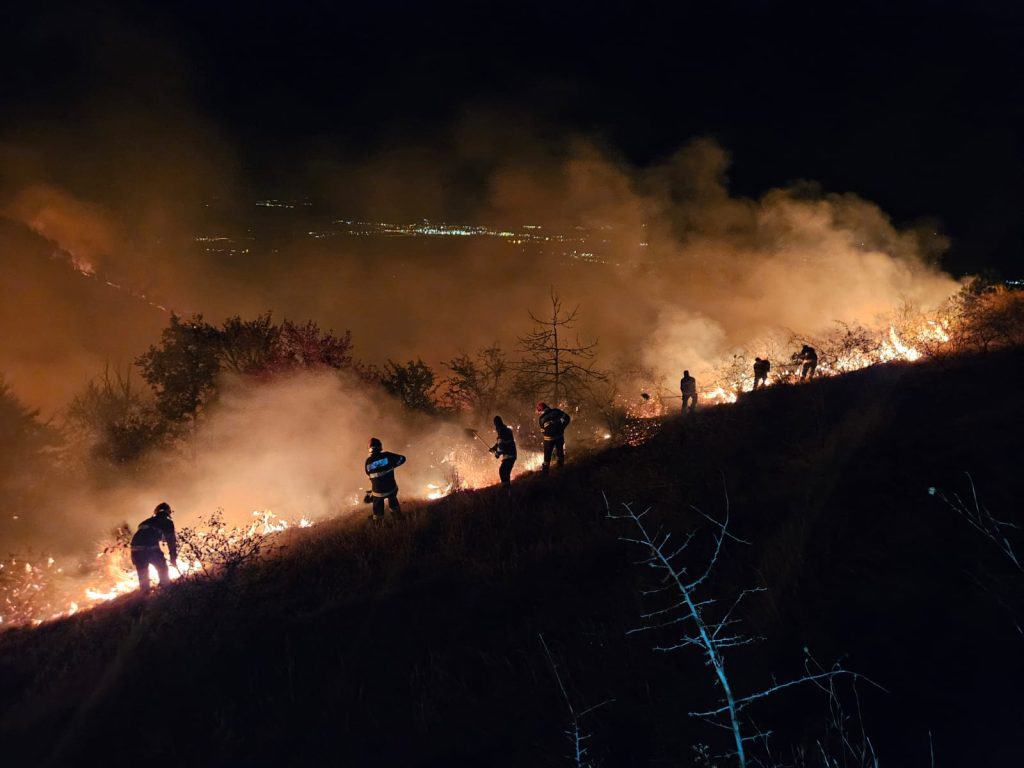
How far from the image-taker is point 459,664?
19.3ft

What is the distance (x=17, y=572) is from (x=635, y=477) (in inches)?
669

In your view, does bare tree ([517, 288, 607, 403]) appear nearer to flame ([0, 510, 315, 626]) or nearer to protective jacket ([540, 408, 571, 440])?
protective jacket ([540, 408, 571, 440])

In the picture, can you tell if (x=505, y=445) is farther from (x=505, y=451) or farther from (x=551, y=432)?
(x=551, y=432)

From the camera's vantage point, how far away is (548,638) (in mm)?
5965

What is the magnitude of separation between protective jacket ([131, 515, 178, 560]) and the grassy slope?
52.1 inches

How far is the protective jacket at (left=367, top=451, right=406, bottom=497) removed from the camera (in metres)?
11.0

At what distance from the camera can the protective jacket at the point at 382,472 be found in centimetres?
1098

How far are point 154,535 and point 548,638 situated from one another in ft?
28.0

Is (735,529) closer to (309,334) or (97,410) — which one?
(309,334)

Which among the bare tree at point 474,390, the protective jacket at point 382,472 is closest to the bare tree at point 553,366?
the bare tree at point 474,390

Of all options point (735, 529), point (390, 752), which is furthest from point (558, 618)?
point (735, 529)

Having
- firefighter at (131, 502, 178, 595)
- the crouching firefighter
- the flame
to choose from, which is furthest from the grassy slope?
the flame

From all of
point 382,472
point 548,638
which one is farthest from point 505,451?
point 548,638

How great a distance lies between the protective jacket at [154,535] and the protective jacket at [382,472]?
146 inches
